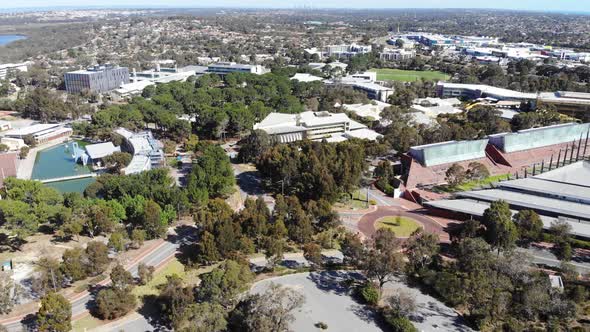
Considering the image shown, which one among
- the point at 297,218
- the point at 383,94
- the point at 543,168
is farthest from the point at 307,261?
the point at 383,94

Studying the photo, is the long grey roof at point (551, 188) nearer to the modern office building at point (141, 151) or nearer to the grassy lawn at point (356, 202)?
the grassy lawn at point (356, 202)

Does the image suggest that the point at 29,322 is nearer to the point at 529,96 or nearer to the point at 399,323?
the point at 399,323

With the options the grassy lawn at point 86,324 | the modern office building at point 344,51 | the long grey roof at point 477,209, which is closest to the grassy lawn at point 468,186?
the long grey roof at point 477,209

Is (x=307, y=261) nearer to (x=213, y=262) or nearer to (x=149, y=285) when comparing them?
(x=213, y=262)

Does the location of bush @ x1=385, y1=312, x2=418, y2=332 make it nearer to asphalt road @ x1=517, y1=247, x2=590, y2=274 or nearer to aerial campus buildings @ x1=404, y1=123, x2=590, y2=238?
asphalt road @ x1=517, y1=247, x2=590, y2=274

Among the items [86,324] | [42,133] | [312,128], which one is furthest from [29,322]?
[42,133]

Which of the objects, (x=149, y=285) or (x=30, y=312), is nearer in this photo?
(x=30, y=312)
